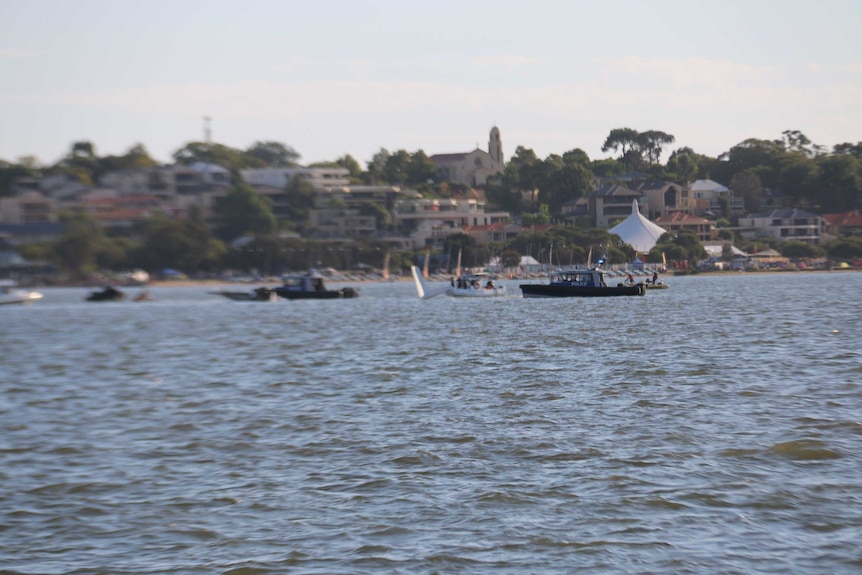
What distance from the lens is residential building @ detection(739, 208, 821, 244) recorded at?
6373 inches

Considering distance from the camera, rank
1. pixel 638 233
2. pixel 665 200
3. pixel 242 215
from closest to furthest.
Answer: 1. pixel 638 233
2. pixel 242 215
3. pixel 665 200

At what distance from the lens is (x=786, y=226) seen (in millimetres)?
162750

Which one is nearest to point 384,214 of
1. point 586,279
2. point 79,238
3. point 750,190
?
point 79,238

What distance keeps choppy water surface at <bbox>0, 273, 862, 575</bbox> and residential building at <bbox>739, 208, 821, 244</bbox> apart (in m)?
133

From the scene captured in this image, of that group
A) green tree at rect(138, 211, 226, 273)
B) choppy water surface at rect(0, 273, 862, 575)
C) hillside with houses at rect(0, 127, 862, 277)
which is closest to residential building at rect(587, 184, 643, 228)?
hillside with houses at rect(0, 127, 862, 277)

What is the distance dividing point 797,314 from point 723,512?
43.3 meters

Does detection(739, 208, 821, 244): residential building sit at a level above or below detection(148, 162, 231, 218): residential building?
below

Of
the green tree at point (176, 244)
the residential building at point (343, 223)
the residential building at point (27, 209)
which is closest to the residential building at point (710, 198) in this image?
the residential building at point (343, 223)

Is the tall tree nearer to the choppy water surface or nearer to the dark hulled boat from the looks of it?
the dark hulled boat

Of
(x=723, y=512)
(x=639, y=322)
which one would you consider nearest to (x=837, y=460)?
(x=723, y=512)

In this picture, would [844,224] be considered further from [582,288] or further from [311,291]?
[311,291]

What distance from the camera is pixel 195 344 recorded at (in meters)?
47.6

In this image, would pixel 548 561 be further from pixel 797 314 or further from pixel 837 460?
pixel 797 314

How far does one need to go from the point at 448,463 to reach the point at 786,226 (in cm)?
15634
